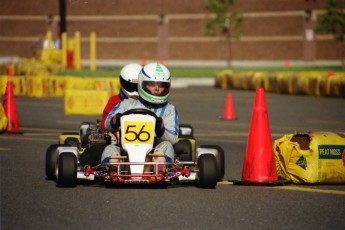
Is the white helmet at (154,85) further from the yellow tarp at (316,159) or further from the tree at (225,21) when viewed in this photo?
the tree at (225,21)

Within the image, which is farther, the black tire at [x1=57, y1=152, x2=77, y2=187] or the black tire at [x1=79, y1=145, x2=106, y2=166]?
the black tire at [x1=79, y1=145, x2=106, y2=166]

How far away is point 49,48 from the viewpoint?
47.5 m

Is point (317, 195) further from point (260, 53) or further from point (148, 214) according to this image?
point (260, 53)

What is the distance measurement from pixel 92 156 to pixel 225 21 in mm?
55019

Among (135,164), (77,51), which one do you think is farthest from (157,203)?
(77,51)

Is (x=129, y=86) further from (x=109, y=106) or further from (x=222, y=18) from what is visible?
(x=222, y=18)

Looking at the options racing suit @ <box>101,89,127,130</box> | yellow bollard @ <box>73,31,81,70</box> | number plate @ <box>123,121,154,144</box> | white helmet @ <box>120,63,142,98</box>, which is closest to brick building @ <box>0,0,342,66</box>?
yellow bollard @ <box>73,31,81,70</box>

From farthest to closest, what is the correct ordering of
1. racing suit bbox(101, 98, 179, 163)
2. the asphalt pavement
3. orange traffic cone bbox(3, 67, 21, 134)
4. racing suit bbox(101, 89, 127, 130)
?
orange traffic cone bbox(3, 67, 21, 134) → racing suit bbox(101, 89, 127, 130) → racing suit bbox(101, 98, 179, 163) → the asphalt pavement

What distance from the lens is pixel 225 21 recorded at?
64.8 metres

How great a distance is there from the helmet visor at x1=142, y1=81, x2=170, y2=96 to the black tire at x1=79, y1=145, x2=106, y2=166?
2.51ft

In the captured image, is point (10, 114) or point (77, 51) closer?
point (10, 114)

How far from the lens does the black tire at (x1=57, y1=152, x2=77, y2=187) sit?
9664mm

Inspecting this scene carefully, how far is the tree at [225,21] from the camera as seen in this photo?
64375mm

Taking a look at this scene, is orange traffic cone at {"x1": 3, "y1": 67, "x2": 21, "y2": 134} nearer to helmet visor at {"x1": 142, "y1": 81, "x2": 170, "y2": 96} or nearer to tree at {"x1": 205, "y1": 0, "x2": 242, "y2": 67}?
helmet visor at {"x1": 142, "y1": 81, "x2": 170, "y2": 96}
